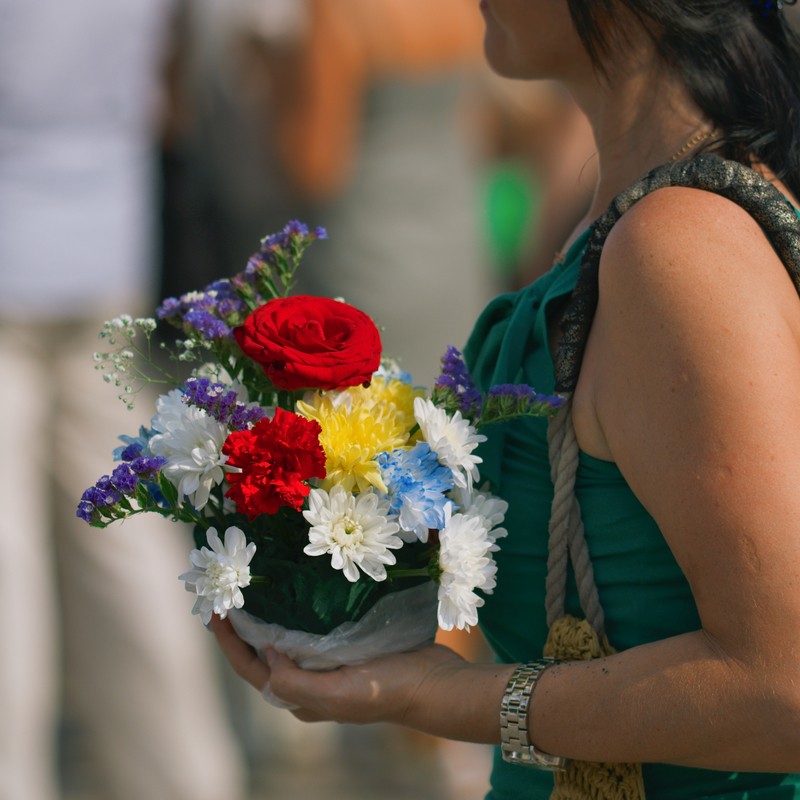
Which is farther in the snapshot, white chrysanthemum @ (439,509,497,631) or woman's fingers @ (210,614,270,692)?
woman's fingers @ (210,614,270,692)

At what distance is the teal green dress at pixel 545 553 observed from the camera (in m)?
1.60

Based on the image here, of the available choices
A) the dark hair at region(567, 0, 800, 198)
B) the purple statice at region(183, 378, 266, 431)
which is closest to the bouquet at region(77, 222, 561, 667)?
the purple statice at region(183, 378, 266, 431)

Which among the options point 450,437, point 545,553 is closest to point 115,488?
point 450,437

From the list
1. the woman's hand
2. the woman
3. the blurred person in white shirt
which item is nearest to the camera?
the woman

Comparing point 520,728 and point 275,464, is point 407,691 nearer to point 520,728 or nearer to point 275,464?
point 520,728

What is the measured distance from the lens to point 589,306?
5.26 ft

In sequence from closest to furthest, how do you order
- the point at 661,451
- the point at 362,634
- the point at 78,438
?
the point at 661,451 → the point at 362,634 → the point at 78,438

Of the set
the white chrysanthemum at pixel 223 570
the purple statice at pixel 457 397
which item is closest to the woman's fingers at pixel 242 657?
the white chrysanthemum at pixel 223 570

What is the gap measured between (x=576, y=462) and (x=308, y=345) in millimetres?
353

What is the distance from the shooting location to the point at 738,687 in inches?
55.9

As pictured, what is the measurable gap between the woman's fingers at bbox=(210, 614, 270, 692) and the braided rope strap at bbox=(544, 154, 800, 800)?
0.38 metres

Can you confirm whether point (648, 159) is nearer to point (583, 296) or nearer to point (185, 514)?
point (583, 296)

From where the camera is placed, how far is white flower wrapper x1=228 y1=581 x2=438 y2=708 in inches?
65.1

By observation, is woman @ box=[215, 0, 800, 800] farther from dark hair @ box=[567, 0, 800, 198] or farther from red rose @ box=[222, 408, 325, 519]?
red rose @ box=[222, 408, 325, 519]
